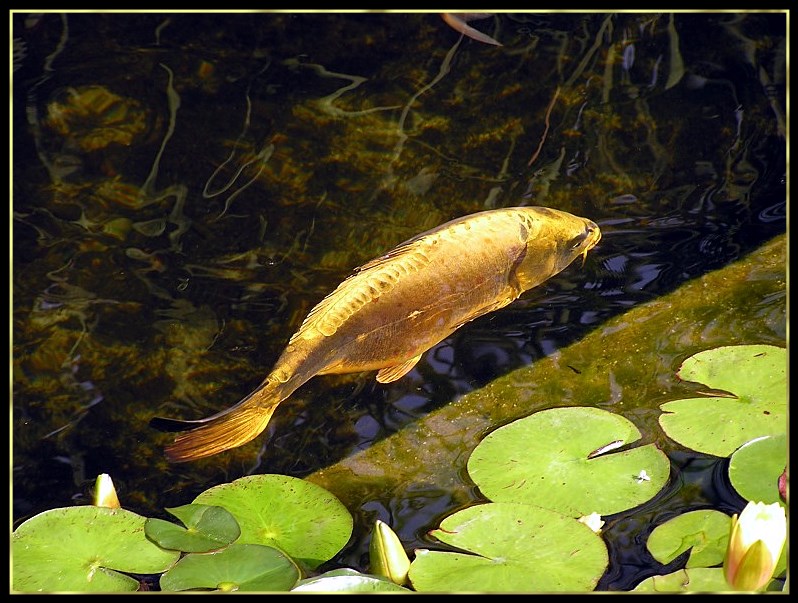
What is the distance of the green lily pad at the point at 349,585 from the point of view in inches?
42.8

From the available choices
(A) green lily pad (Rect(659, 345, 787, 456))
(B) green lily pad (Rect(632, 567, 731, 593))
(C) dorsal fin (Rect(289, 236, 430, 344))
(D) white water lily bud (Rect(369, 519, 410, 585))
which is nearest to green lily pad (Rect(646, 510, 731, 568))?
(B) green lily pad (Rect(632, 567, 731, 593))

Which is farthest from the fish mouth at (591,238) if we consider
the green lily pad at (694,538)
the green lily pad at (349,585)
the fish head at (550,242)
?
the green lily pad at (349,585)

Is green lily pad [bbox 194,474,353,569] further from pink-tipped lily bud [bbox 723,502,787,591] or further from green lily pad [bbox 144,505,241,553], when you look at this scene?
pink-tipped lily bud [bbox 723,502,787,591]

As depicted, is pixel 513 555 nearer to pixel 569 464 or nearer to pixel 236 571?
pixel 569 464

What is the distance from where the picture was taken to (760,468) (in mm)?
1264

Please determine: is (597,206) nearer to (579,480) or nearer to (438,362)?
(438,362)

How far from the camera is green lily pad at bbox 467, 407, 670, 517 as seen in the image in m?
1.26

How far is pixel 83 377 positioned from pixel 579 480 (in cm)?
94

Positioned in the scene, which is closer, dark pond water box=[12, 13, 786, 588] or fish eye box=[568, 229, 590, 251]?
dark pond water box=[12, 13, 786, 588]

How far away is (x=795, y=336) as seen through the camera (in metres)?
1.45

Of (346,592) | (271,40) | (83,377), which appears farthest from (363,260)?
(346,592)

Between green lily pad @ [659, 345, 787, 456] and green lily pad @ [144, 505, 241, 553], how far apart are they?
2.59 ft

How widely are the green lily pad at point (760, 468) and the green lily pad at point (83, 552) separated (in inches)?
36.8
